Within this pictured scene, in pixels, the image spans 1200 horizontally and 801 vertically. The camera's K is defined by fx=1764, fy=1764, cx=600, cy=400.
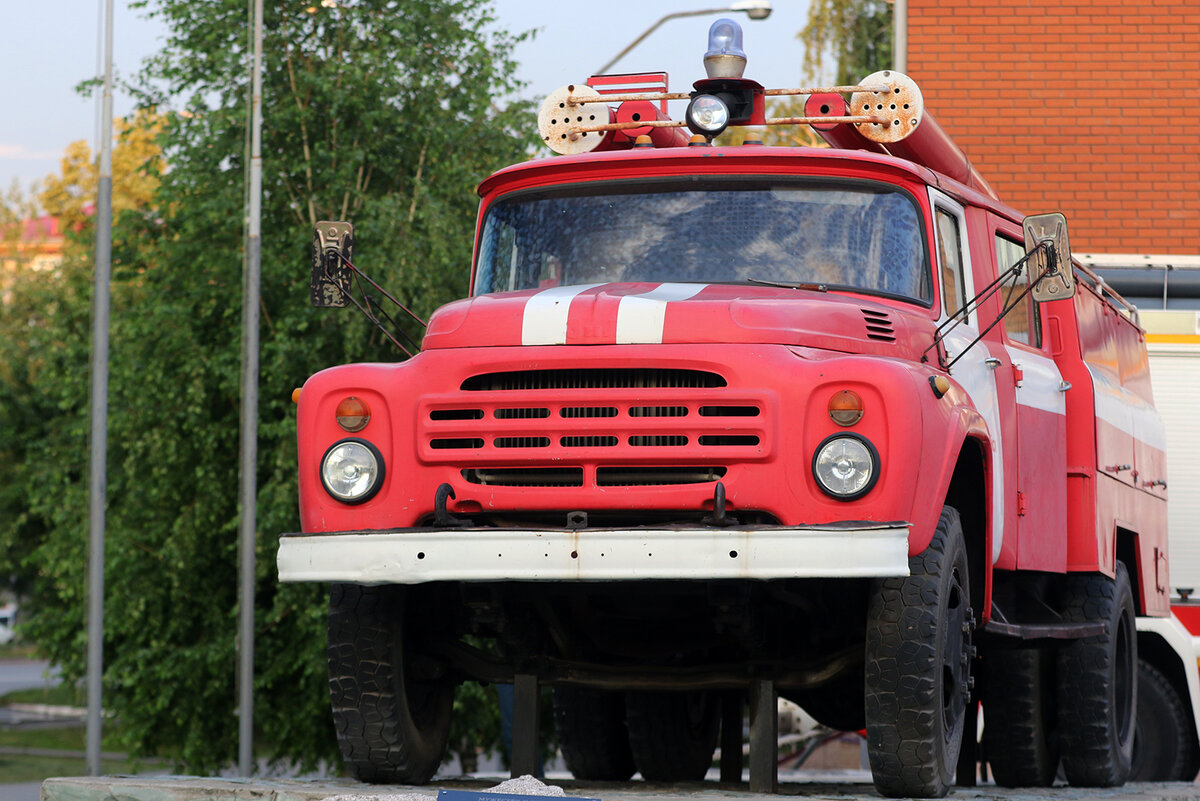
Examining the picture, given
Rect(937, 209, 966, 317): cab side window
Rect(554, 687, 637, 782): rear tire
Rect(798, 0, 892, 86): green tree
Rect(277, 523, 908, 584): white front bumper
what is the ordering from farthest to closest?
Rect(798, 0, 892, 86): green tree < Rect(554, 687, 637, 782): rear tire < Rect(937, 209, 966, 317): cab side window < Rect(277, 523, 908, 584): white front bumper

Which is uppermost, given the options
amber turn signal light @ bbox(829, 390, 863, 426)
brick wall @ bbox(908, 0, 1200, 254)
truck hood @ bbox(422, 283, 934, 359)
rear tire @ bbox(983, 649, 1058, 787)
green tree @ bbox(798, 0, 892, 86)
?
green tree @ bbox(798, 0, 892, 86)

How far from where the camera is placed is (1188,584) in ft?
39.3

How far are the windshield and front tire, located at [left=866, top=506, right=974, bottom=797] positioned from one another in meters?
1.39

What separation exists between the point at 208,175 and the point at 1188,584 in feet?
40.3

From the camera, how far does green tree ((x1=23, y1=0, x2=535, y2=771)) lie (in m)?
18.9

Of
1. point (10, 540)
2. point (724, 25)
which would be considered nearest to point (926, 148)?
point (724, 25)

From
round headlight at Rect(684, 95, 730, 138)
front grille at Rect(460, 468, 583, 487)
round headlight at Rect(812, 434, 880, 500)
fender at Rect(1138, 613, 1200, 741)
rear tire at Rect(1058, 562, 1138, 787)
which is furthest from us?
fender at Rect(1138, 613, 1200, 741)

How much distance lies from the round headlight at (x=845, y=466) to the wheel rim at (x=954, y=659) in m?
0.68

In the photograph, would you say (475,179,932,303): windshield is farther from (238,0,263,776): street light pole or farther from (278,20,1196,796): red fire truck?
(238,0,263,776): street light pole

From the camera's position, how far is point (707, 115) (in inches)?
306

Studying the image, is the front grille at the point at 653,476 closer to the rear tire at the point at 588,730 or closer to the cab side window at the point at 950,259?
the cab side window at the point at 950,259

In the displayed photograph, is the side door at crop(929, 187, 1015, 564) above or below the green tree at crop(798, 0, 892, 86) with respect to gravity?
below

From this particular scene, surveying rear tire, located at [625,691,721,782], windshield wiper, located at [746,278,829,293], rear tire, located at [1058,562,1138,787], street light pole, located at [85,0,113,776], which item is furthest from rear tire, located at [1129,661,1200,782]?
street light pole, located at [85,0,113,776]

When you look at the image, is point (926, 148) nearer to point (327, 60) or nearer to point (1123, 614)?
point (1123, 614)
